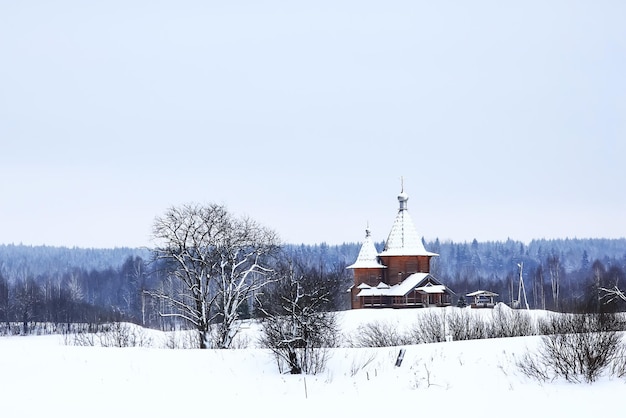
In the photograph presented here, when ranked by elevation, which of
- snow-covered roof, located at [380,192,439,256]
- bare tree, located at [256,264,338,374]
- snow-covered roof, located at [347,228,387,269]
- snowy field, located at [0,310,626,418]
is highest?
snow-covered roof, located at [380,192,439,256]

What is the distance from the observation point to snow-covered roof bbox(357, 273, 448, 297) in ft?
175

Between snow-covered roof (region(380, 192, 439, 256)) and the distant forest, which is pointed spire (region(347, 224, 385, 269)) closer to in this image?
snow-covered roof (region(380, 192, 439, 256))

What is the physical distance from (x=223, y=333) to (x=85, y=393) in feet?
41.4

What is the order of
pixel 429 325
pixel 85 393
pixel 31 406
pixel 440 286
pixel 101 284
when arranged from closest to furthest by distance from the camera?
pixel 31 406 → pixel 85 393 → pixel 429 325 → pixel 440 286 → pixel 101 284

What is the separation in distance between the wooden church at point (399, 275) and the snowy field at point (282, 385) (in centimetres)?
3150

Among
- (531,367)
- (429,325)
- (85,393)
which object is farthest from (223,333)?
(531,367)

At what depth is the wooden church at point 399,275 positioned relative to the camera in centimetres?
5369

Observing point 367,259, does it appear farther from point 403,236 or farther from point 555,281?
point 555,281

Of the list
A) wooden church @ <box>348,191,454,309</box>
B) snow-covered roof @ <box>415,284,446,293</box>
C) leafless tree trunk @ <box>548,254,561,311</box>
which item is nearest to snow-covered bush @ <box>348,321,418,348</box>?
snow-covered roof @ <box>415,284,446,293</box>

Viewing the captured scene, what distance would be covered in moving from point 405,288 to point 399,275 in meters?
1.86

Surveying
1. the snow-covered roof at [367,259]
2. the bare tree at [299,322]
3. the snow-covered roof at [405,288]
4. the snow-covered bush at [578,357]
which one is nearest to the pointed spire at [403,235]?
the snow-covered roof at [367,259]

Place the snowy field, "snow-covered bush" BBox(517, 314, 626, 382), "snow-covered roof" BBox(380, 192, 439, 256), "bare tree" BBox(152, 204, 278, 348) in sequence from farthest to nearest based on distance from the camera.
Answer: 1. "snow-covered roof" BBox(380, 192, 439, 256)
2. "bare tree" BBox(152, 204, 278, 348)
3. "snow-covered bush" BBox(517, 314, 626, 382)
4. the snowy field

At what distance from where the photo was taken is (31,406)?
17031 mm

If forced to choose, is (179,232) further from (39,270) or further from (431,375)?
(39,270)
